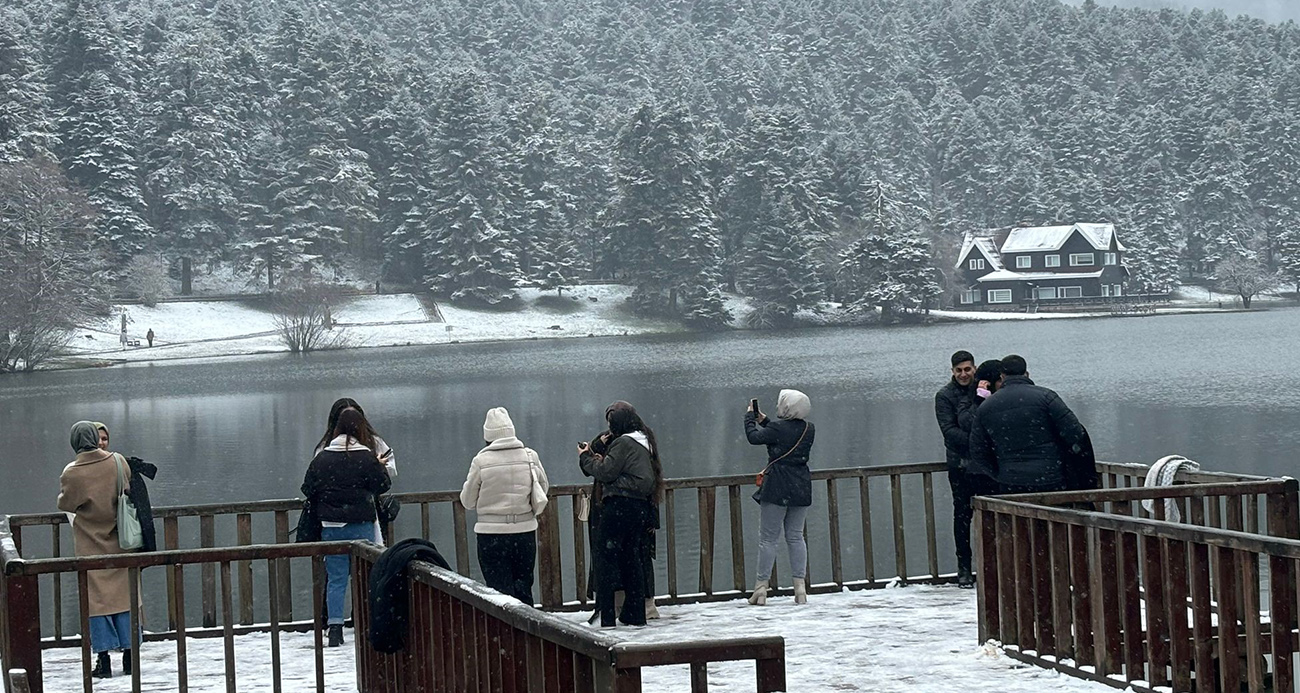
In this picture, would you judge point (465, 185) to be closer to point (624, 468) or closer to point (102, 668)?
point (624, 468)

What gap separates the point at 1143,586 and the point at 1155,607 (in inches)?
11.8

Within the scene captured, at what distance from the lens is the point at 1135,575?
6816mm

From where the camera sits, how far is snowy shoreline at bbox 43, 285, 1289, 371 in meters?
80.8

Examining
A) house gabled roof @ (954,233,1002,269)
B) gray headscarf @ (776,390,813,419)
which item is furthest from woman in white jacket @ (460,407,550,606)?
house gabled roof @ (954,233,1002,269)

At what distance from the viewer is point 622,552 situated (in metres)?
9.05

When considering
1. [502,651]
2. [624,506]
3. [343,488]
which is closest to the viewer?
[502,651]

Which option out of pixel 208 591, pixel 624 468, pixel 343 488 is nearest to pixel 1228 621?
pixel 624 468

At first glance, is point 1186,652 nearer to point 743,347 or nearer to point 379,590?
point 379,590

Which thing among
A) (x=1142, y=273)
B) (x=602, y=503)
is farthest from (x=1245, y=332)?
(x=602, y=503)

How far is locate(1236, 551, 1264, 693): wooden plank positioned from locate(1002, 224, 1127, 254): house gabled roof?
12158cm

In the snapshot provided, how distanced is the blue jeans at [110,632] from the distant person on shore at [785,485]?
3874 mm

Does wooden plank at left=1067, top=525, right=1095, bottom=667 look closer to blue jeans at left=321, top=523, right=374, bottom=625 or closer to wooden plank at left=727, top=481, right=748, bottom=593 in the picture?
wooden plank at left=727, top=481, right=748, bottom=593

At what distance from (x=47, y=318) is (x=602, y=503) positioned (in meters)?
68.6

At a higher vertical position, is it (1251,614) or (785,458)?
(785,458)
